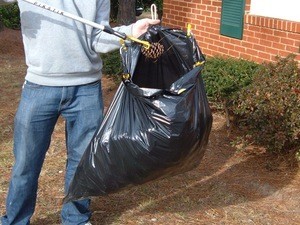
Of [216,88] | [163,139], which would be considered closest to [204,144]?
[163,139]

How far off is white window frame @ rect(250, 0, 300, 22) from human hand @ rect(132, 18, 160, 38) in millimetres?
2955

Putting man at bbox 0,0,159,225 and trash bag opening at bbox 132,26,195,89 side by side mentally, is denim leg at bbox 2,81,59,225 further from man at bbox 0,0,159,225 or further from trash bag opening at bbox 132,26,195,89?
trash bag opening at bbox 132,26,195,89

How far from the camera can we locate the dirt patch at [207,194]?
162 inches

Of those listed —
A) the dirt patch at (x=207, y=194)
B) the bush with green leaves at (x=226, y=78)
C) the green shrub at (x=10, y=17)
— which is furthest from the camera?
the green shrub at (x=10, y=17)

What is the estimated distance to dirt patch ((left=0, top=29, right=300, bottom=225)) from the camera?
13.5 ft

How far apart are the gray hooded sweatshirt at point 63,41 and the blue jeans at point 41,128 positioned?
7 centimetres

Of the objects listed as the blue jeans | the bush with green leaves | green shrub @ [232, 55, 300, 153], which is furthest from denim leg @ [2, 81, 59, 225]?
the bush with green leaves

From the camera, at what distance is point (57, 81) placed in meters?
3.23

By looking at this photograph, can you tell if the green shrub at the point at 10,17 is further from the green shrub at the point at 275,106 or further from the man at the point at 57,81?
the man at the point at 57,81

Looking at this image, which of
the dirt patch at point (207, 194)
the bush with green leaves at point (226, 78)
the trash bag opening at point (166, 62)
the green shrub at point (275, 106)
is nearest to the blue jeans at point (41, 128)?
the trash bag opening at point (166, 62)

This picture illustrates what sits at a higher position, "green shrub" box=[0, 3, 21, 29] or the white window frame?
the white window frame

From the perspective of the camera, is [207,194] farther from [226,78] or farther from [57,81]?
[57,81]

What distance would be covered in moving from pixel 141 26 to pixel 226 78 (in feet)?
8.43

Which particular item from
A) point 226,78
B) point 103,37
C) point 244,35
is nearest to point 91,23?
point 103,37
